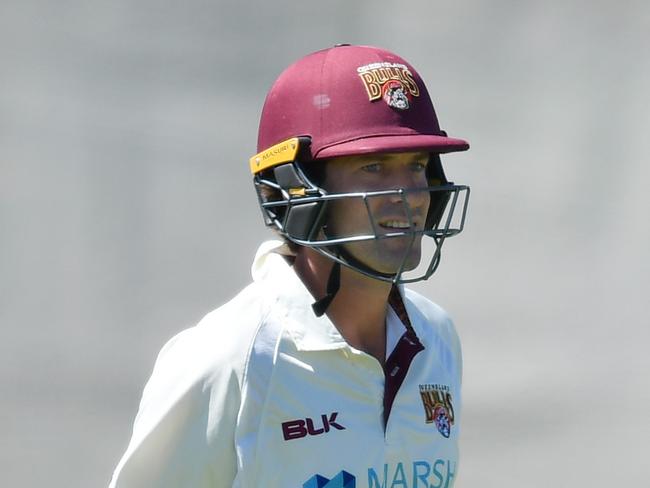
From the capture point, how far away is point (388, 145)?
1909 millimetres

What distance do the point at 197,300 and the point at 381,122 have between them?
2.51 metres

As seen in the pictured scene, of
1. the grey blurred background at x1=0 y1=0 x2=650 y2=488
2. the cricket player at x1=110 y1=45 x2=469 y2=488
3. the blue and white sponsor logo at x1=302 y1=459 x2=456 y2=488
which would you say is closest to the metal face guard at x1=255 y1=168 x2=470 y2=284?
the cricket player at x1=110 y1=45 x2=469 y2=488

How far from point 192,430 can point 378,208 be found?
1.54 ft

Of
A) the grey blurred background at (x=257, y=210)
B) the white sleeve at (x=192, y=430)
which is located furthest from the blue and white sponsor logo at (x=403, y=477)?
the grey blurred background at (x=257, y=210)

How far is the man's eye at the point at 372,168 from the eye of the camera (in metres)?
1.95

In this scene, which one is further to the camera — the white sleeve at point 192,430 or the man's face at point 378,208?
the man's face at point 378,208

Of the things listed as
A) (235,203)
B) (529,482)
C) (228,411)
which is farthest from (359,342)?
(235,203)

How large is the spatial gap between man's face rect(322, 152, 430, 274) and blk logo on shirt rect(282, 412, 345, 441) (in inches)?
10.4

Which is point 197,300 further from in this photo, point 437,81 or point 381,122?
point 381,122

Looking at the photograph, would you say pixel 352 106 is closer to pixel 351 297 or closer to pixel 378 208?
pixel 378 208

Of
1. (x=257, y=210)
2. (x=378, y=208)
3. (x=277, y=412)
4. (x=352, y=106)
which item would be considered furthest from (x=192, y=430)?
(x=257, y=210)

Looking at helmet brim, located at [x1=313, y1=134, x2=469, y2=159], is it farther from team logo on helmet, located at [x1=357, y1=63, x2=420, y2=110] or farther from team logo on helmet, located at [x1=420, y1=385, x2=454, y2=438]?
team logo on helmet, located at [x1=420, y1=385, x2=454, y2=438]

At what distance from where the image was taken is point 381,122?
6.49 ft

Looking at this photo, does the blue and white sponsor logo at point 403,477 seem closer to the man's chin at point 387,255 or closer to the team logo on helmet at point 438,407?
the team logo on helmet at point 438,407
